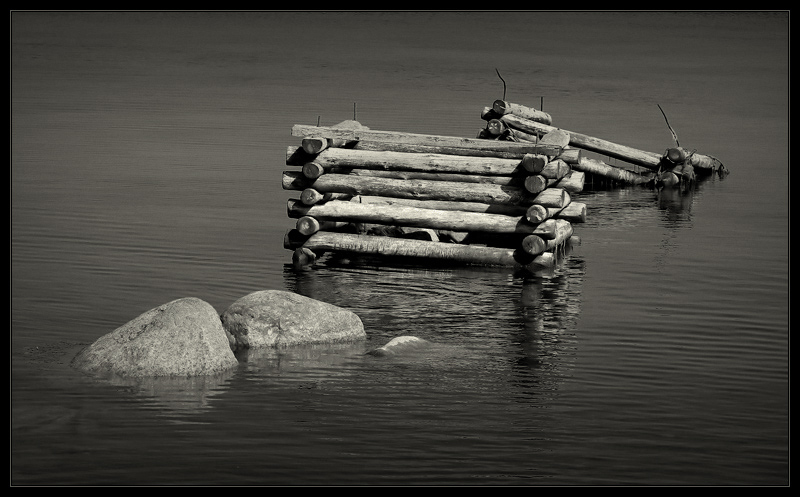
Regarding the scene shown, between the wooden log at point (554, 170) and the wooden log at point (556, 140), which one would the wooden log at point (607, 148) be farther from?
the wooden log at point (554, 170)

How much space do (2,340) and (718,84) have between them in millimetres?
41876

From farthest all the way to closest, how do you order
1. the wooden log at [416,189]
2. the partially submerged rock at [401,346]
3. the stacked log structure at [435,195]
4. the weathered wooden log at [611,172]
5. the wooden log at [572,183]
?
the weathered wooden log at [611,172] → the wooden log at [572,183] → the wooden log at [416,189] → the stacked log structure at [435,195] → the partially submerged rock at [401,346]

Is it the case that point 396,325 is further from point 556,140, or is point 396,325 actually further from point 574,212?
point 574,212

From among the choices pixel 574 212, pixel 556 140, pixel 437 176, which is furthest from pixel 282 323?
pixel 574 212

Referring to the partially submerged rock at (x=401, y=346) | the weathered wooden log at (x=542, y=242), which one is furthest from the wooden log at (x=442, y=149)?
the partially submerged rock at (x=401, y=346)

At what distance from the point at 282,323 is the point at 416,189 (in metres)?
5.42

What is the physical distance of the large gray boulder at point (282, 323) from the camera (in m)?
13.4

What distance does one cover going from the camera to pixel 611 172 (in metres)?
26.8

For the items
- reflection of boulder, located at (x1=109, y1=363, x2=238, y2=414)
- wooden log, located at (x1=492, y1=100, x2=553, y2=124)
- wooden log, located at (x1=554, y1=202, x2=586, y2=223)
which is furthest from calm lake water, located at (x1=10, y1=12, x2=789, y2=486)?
wooden log, located at (x1=492, y1=100, x2=553, y2=124)

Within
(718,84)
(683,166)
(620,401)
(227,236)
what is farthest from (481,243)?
(718,84)

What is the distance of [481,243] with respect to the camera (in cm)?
1912

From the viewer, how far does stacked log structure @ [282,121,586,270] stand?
17.9 metres

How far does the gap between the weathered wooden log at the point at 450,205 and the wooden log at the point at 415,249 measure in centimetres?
52

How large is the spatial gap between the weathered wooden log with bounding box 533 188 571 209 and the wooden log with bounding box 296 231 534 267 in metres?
0.74
